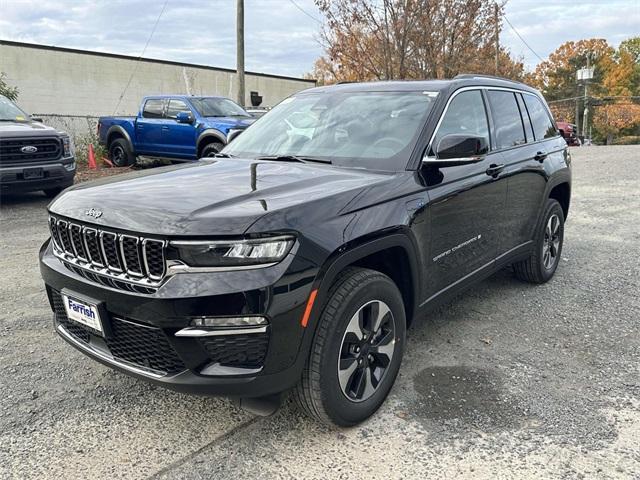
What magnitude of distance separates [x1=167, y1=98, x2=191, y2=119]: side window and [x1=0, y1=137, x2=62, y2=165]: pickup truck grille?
3839mm

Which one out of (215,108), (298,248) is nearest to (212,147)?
(215,108)

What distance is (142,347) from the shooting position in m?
2.50

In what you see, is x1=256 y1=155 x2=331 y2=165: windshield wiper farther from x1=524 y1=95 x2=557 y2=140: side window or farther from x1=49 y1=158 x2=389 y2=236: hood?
x1=524 y1=95 x2=557 y2=140: side window

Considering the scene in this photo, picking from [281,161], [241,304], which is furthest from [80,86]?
[241,304]

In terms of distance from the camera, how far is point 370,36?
53.4ft

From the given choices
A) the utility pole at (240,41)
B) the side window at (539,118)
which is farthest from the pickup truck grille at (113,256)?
the utility pole at (240,41)

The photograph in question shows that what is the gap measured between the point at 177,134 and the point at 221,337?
10676 millimetres

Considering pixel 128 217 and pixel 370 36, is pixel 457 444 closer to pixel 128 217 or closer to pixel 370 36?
pixel 128 217

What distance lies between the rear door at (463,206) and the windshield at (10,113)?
8107 millimetres

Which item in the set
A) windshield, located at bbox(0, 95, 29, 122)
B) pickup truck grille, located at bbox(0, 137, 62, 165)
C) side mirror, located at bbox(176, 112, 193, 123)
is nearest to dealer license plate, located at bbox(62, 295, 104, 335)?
pickup truck grille, located at bbox(0, 137, 62, 165)

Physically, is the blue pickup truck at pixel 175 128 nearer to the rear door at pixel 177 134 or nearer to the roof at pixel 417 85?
the rear door at pixel 177 134

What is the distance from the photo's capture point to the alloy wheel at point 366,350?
8.92ft

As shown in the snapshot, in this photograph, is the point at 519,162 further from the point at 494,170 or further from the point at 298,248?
the point at 298,248

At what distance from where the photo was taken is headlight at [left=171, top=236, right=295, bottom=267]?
229 cm
